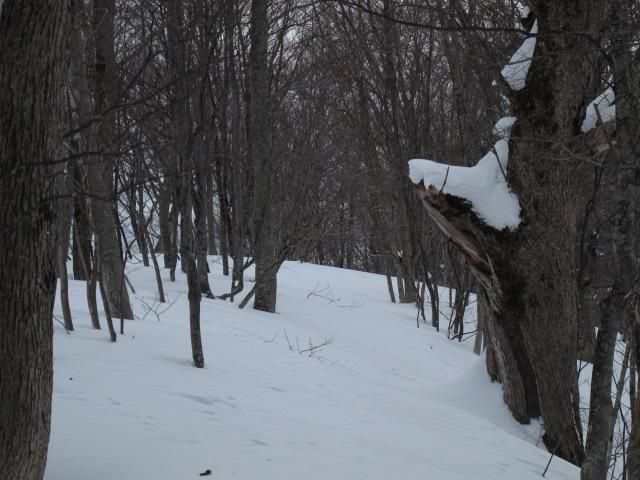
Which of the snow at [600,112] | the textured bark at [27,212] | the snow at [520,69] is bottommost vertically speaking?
the textured bark at [27,212]

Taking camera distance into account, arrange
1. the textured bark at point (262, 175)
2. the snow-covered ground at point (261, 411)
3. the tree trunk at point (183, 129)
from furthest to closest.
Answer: the textured bark at point (262, 175) → the tree trunk at point (183, 129) → the snow-covered ground at point (261, 411)

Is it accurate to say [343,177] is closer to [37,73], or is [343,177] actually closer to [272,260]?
[272,260]

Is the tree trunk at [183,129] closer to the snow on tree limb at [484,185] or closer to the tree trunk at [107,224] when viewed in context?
the tree trunk at [107,224]

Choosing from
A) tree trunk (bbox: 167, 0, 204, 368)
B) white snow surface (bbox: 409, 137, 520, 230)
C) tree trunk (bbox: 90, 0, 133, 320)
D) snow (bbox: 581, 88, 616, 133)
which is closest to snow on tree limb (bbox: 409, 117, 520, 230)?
white snow surface (bbox: 409, 137, 520, 230)

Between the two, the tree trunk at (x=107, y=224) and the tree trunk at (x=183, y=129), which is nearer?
the tree trunk at (x=183, y=129)

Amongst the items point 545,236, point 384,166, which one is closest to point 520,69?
point 545,236

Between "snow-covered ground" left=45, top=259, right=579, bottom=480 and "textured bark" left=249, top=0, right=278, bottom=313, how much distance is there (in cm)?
96

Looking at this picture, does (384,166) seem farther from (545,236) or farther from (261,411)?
(261,411)

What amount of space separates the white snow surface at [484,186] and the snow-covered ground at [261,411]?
175 cm

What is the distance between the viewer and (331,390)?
5.67 meters

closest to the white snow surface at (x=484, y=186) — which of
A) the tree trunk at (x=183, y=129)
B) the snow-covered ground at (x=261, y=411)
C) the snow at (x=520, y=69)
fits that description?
the snow at (x=520, y=69)

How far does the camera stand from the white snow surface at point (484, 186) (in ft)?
17.2

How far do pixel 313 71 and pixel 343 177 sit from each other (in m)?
4.31

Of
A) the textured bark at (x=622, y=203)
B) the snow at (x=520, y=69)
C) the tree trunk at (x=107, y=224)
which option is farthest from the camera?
the tree trunk at (x=107, y=224)
